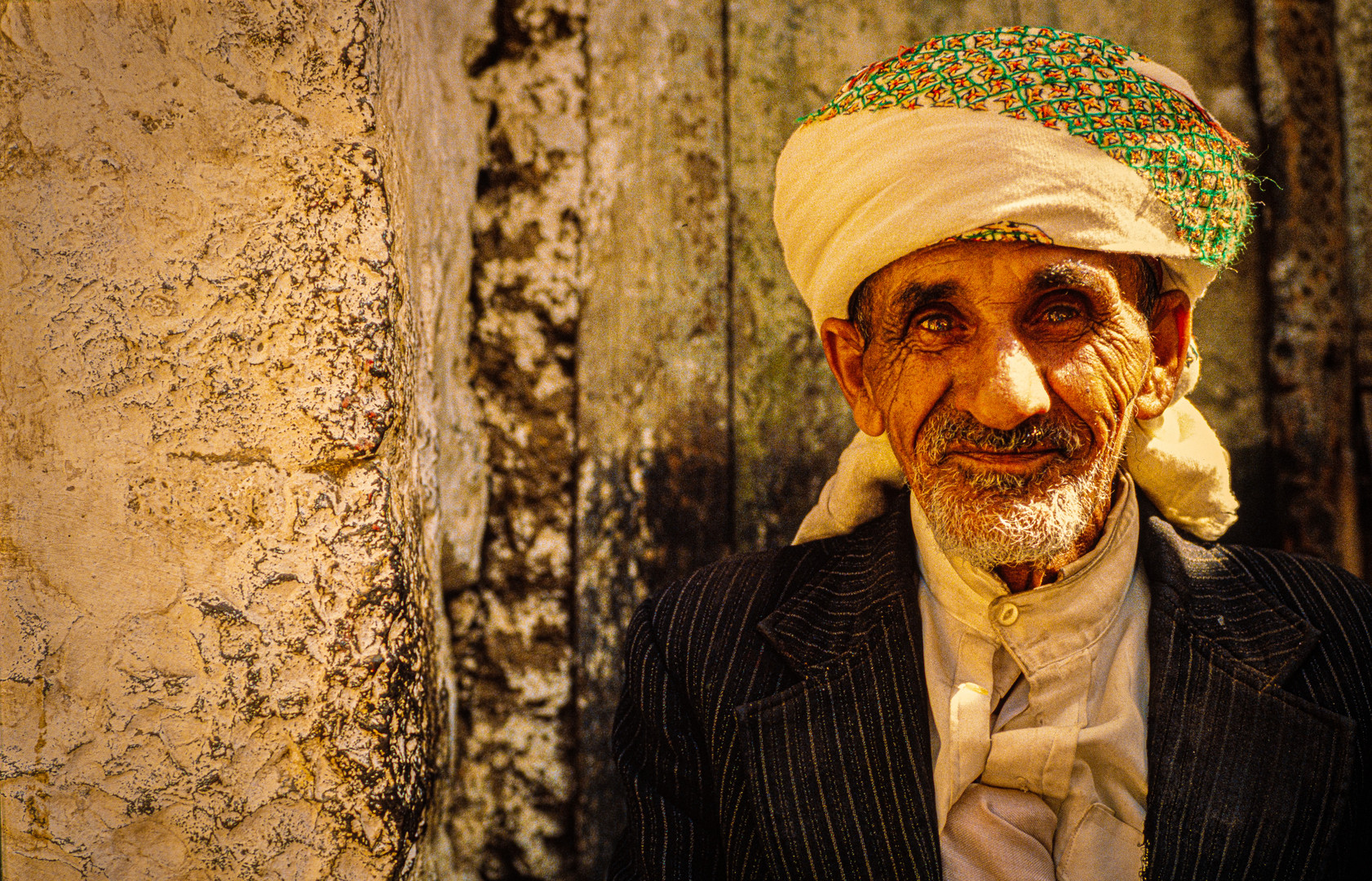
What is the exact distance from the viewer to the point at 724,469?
1.94m

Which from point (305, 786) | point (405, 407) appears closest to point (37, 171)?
point (405, 407)

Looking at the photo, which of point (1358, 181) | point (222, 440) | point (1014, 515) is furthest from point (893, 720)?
point (1358, 181)

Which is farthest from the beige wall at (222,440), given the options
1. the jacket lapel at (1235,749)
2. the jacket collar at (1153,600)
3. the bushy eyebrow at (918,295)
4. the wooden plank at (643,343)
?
the jacket lapel at (1235,749)

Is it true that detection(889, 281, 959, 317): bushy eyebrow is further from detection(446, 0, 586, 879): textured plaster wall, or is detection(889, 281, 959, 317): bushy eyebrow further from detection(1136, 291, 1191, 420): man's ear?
detection(446, 0, 586, 879): textured plaster wall

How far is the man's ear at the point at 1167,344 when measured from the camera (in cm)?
145

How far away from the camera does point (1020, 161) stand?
4.13 ft

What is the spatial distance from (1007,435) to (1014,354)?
0.12 meters

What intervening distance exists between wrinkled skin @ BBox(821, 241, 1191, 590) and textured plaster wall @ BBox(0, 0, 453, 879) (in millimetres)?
811

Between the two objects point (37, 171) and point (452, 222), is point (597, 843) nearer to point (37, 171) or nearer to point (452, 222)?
point (452, 222)

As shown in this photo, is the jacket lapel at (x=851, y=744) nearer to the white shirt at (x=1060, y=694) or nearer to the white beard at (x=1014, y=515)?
the white shirt at (x=1060, y=694)

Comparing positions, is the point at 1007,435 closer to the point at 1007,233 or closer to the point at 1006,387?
the point at 1006,387

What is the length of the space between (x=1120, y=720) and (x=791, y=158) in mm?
1041

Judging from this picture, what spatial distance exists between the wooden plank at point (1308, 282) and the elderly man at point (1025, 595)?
59cm

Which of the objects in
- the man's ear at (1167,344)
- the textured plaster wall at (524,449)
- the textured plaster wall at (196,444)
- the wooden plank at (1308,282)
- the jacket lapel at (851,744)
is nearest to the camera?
the textured plaster wall at (196,444)
